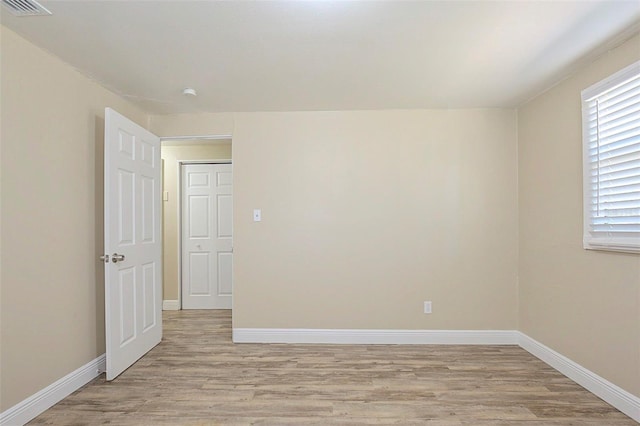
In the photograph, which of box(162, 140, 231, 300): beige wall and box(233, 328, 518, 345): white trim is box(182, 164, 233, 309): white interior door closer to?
box(162, 140, 231, 300): beige wall

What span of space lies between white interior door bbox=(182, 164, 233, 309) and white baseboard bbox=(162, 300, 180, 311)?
0.15m

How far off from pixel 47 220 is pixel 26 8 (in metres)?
1.21

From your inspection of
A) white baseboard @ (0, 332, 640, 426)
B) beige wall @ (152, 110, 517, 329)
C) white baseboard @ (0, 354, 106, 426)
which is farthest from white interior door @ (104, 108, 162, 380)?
beige wall @ (152, 110, 517, 329)

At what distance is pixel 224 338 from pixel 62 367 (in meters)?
1.46

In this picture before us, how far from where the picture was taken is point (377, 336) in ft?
11.0

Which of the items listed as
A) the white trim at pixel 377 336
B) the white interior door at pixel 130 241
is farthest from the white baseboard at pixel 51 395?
the white trim at pixel 377 336

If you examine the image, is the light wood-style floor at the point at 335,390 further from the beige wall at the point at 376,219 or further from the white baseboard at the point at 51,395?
the beige wall at the point at 376,219

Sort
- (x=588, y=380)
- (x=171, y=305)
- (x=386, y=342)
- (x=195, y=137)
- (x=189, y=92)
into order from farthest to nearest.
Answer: (x=171, y=305) < (x=195, y=137) < (x=386, y=342) < (x=189, y=92) < (x=588, y=380)

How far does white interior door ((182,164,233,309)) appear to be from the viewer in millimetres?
4871

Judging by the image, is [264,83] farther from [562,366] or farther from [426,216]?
[562,366]

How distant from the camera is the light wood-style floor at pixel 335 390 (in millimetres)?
2068

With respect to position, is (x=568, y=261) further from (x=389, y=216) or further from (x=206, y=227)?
(x=206, y=227)

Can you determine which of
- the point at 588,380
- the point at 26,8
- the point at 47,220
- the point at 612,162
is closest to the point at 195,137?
the point at 47,220

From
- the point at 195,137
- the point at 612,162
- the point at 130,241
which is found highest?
the point at 195,137
